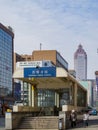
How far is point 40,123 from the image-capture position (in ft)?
99.0

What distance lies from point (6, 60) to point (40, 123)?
109 meters

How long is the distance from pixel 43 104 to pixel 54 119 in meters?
10.8

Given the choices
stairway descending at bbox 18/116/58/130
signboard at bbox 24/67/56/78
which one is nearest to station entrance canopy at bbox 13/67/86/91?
signboard at bbox 24/67/56/78

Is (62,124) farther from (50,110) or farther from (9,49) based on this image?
(9,49)

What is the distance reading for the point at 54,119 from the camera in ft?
99.6

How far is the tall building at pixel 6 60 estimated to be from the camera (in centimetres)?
13112

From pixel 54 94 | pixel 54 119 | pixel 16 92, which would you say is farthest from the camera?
pixel 16 92

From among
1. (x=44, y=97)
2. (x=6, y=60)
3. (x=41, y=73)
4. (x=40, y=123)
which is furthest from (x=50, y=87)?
(x=6, y=60)

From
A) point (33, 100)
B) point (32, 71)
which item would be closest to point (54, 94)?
point (33, 100)

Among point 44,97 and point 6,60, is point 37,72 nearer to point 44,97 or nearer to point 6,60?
point 44,97

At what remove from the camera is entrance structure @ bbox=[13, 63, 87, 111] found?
104ft

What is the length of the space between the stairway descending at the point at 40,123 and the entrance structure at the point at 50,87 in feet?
4.86

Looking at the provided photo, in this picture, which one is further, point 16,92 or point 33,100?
point 16,92

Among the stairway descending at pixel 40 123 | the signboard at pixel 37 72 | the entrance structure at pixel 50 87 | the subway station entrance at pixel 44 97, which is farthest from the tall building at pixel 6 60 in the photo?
the stairway descending at pixel 40 123
